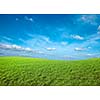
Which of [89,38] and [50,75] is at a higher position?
[89,38]

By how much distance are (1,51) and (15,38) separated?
283 mm

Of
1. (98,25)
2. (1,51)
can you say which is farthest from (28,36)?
(98,25)

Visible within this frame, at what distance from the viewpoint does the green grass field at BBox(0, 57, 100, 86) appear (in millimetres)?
4152

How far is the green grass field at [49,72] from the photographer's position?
13.6ft

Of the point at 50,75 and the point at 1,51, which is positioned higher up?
the point at 1,51

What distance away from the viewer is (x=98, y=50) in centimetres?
415

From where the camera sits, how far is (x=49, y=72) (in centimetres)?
420

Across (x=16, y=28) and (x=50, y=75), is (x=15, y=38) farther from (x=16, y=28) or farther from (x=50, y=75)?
(x=50, y=75)

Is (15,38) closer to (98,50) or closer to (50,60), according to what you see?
(50,60)
